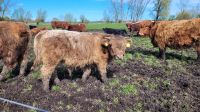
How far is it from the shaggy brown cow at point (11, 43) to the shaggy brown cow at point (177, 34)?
6.10 meters

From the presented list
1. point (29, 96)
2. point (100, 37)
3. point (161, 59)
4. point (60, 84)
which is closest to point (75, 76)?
point (60, 84)

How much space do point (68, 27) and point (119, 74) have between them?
74.0ft

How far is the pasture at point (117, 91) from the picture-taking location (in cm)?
683

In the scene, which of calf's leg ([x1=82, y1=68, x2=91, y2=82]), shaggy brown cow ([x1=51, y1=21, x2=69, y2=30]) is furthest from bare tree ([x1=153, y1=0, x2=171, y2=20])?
calf's leg ([x1=82, y1=68, x2=91, y2=82])

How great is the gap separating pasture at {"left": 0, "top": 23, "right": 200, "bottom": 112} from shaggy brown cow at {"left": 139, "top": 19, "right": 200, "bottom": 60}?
1904 mm

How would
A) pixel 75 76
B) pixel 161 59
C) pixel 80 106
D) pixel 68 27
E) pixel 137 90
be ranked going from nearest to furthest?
pixel 80 106 < pixel 137 90 < pixel 75 76 < pixel 161 59 < pixel 68 27

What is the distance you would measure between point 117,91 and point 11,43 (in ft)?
10.3

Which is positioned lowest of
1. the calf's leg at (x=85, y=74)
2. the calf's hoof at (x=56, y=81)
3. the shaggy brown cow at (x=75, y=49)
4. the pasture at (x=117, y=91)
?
the pasture at (x=117, y=91)

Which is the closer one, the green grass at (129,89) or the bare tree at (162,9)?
the green grass at (129,89)

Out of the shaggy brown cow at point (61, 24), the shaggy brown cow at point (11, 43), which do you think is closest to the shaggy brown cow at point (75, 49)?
the shaggy brown cow at point (11, 43)

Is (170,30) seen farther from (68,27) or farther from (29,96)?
(68,27)

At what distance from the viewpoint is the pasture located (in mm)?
6828

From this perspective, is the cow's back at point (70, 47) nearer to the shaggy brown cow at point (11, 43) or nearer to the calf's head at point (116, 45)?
the calf's head at point (116, 45)

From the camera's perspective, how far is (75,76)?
29.8 feet
